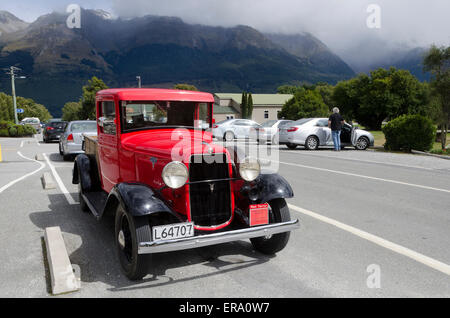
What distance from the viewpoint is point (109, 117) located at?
512cm

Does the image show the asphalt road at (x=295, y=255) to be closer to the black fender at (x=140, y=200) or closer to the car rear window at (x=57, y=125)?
the black fender at (x=140, y=200)

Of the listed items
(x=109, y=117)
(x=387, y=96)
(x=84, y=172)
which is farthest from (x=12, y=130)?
(x=387, y=96)

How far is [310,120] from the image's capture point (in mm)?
18000

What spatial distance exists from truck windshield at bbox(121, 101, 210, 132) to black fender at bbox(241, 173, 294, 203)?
145cm

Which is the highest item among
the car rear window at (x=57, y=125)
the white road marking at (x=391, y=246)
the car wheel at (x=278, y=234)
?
the car rear window at (x=57, y=125)

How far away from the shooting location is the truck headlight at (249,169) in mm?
3994

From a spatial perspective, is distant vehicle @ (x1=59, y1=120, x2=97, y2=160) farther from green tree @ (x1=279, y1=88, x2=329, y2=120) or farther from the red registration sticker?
green tree @ (x1=279, y1=88, x2=329, y2=120)

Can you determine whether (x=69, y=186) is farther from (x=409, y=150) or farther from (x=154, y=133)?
(x=409, y=150)

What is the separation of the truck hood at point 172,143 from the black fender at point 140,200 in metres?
0.43

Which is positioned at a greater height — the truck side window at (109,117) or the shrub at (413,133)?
the truck side window at (109,117)

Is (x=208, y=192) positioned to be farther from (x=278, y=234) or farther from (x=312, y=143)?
(x=312, y=143)

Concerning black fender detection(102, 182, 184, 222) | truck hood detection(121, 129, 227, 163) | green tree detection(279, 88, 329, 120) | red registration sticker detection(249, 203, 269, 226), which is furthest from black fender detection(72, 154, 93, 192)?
green tree detection(279, 88, 329, 120)

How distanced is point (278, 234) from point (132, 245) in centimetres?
160

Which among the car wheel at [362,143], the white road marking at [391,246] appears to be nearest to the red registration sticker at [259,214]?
the white road marking at [391,246]
